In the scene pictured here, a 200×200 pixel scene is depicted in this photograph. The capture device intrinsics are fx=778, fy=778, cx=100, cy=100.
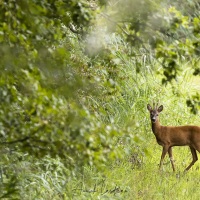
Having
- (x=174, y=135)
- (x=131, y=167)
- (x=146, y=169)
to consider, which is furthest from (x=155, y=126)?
(x=131, y=167)

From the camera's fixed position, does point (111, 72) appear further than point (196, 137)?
No

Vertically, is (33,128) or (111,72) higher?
(111,72)

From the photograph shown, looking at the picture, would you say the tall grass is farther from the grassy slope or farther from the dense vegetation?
the dense vegetation

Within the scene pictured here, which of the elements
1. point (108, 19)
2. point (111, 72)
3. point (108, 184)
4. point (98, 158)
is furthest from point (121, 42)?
point (98, 158)

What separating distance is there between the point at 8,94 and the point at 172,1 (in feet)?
5.44

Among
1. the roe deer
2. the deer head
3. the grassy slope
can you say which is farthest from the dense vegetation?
the roe deer

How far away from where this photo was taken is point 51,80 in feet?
13.6

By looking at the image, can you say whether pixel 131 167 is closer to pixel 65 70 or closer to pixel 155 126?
pixel 155 126

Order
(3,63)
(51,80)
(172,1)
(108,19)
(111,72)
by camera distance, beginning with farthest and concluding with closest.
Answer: (111,72)
(172,1)
(108,19)
(51,80)
(3,63)

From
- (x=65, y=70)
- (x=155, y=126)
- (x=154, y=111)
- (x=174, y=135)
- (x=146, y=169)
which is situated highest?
(x=154, y=111)

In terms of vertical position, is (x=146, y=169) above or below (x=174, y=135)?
below

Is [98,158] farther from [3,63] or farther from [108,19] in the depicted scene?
[108,19]

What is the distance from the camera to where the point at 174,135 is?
11141mm

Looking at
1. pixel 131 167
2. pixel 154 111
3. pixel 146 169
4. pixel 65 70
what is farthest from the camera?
pixel 154 111
